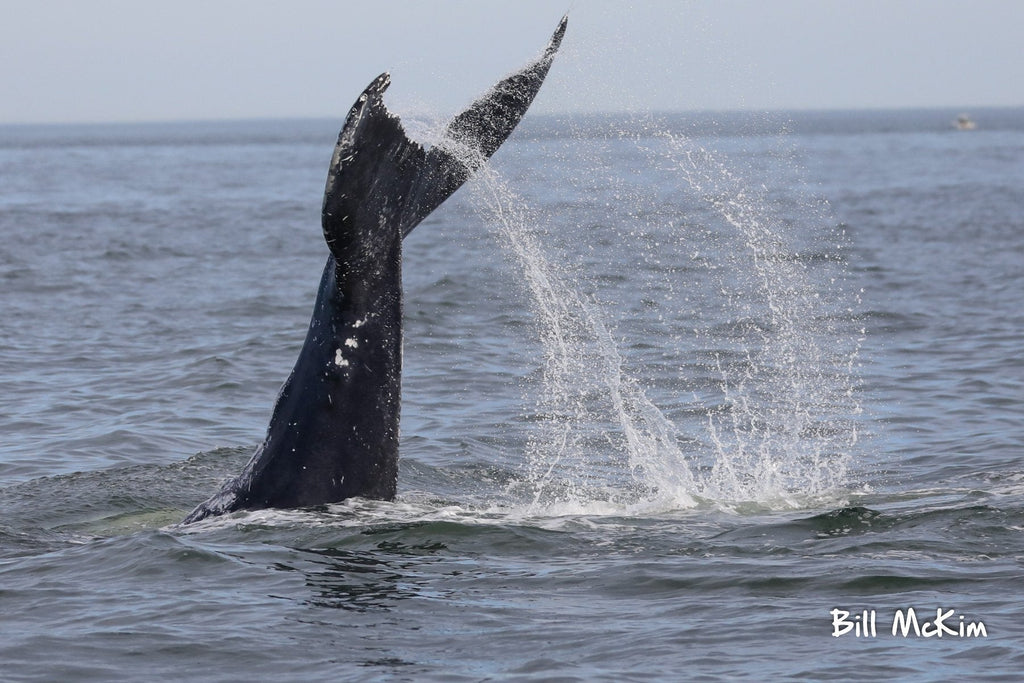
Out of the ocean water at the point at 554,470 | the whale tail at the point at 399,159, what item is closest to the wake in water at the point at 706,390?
the ocean water at the point at 554,470

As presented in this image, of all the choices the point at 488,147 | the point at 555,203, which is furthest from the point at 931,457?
the point at 555,203

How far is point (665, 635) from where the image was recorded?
687cm

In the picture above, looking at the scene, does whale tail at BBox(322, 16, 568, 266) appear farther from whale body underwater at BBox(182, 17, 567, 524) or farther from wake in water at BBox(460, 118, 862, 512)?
wake in water at BBox(460, 118, 862, 512)

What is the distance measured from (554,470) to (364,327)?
3.53 metres

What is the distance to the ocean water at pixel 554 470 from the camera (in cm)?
686

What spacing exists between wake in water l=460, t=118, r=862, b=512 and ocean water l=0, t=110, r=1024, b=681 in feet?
0.22

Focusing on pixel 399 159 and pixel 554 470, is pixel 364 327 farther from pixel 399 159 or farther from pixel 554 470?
pixel 554 470
